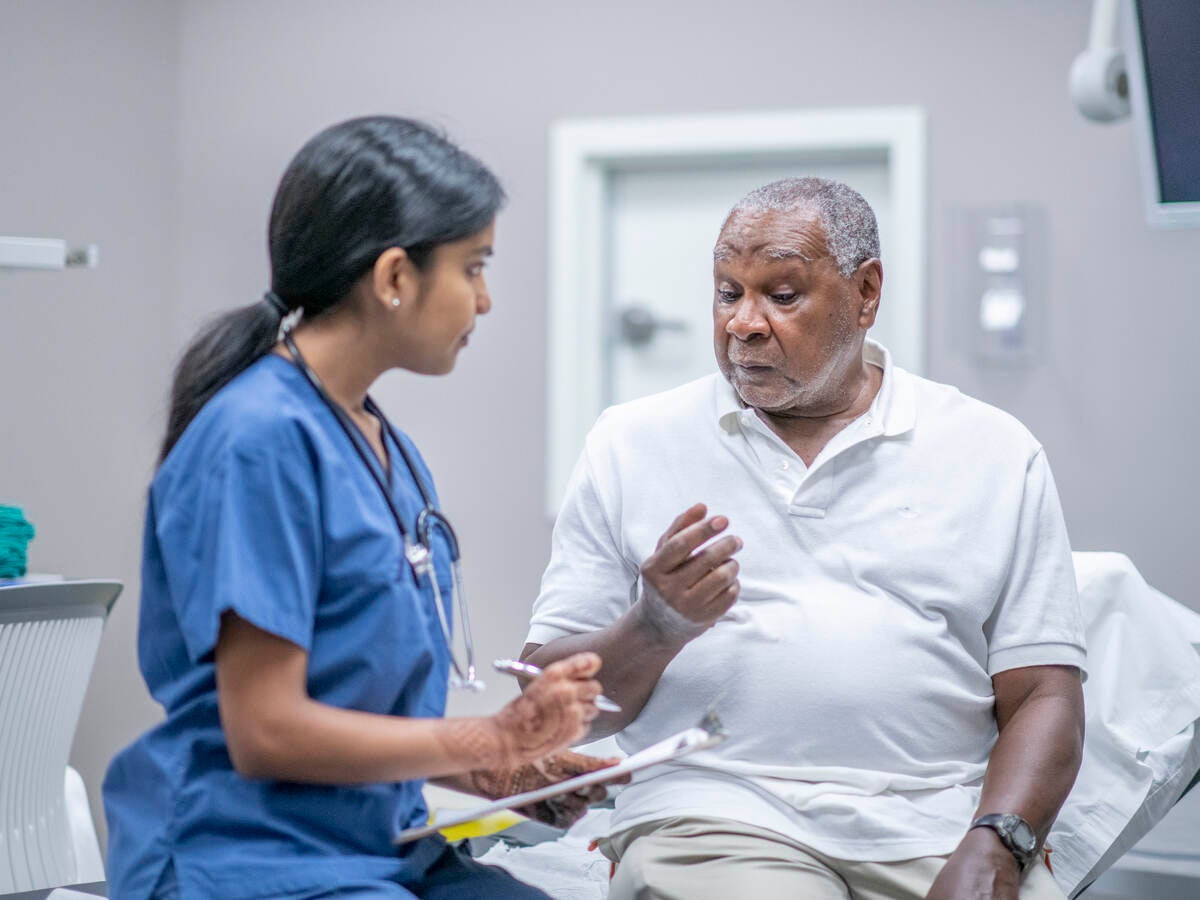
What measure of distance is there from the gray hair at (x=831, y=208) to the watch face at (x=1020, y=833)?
0.67 m

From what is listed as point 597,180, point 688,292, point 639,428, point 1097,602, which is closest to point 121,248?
point 597,180

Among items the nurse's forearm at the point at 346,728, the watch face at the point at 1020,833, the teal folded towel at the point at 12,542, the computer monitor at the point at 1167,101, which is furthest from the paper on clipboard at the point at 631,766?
the computer monitor at the point at 1167,101

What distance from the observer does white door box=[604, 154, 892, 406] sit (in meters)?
3.50

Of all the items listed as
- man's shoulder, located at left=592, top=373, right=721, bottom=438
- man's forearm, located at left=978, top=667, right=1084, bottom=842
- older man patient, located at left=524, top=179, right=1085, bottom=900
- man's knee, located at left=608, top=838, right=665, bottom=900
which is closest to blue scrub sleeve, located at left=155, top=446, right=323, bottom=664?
older man patient, located at left=524, top=179, right=1085, bottom=900

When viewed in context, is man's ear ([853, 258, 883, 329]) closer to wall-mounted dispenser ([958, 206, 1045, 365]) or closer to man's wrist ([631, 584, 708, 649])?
man's wrist ([631, 584, 708, 649])

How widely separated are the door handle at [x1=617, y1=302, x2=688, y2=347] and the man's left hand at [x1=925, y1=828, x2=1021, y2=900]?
2.21 meters

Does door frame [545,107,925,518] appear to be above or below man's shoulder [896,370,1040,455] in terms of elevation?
above

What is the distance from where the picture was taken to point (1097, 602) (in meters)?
1.99

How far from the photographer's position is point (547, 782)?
1.28 meters

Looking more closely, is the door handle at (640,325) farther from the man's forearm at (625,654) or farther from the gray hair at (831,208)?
the man's forearm at (625,654)

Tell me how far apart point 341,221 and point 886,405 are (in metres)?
0.83

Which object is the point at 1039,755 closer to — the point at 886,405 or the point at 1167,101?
the point at 886,405

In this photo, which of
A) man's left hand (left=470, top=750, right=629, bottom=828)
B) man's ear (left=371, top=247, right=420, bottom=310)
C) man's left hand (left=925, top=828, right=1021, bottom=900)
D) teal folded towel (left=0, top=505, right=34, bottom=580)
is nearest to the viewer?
man's ear (left=371, top=247, right=420, bottom=310)

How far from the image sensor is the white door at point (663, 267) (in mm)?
3500
